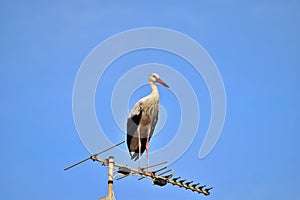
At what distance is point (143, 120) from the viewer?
21391mm

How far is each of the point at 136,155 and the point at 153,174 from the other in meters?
4.75

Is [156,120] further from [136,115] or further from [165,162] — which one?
[165,162]

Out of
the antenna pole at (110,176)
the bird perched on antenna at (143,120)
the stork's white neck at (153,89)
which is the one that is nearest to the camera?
the antenna pole at (110,176)

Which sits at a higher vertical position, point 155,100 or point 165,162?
point 155,100

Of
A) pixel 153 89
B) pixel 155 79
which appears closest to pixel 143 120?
pixel 153 89

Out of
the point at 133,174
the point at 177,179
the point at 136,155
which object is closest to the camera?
the point at 133,174

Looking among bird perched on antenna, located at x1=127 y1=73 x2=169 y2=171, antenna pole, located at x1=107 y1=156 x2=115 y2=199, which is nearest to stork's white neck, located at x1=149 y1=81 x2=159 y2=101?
bird perched on antenna, located at x1=127 y1=73 x2=169 y2=171

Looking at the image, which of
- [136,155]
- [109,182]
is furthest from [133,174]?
[136,155]

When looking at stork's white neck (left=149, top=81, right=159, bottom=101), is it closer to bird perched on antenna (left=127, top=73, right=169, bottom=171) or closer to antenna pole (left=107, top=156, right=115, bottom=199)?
bird perched on antenna (left=127, top=73, right=169, bottom=171)

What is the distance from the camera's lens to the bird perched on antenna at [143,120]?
21.0m

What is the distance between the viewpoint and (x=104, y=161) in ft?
45.0

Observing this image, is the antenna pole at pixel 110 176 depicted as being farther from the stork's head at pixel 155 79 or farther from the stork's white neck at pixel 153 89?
the stork's white neck at pixel 153 89

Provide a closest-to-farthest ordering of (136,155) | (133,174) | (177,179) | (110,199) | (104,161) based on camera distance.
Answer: (110,199), (104,161), (133,174), (177,179), (136,155)

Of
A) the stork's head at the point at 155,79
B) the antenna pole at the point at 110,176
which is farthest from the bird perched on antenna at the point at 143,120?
the antenna pole at the point at 110,176
